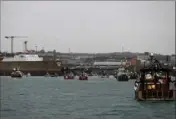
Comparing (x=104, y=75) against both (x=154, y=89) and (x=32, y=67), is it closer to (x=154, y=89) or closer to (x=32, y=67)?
(x=32, y=67)

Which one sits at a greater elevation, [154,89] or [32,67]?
[32,67]

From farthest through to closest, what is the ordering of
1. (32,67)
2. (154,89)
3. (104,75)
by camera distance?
(104,75) < (32,67) < (154,89)

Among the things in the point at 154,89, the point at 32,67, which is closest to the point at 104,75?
the point at 32,67

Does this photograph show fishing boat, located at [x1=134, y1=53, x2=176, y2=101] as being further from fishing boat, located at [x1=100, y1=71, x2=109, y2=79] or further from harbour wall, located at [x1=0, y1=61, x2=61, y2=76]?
fishing boat, located at [x1=100, y1=71, x2=109, y2=79]

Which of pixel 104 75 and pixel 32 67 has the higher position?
pixel 32 67

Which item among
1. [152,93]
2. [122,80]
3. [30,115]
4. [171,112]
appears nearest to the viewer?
[30,115]

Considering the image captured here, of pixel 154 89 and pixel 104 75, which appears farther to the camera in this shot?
pixel 104 75

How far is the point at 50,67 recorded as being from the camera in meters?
179

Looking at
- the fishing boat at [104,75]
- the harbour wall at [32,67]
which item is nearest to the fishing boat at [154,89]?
the harbour wall at [32,67]

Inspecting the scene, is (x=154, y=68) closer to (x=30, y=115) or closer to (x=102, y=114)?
(x=102, y=114)

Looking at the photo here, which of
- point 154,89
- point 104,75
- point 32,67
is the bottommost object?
point 104,75

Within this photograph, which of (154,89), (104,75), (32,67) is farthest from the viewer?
(104,75)

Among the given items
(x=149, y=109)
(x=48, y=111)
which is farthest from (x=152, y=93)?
(x=48, y=111)

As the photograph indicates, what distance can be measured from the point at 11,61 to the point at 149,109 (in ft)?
478
